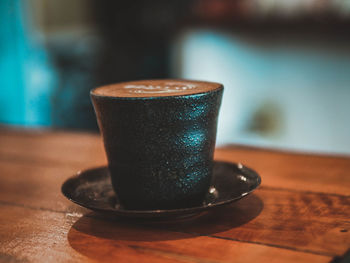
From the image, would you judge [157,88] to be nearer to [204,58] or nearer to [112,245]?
[112,245]

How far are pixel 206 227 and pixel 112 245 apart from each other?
0.11 meters

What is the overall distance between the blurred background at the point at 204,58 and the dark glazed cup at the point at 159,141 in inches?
82.2

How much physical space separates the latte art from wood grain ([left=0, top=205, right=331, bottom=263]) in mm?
169

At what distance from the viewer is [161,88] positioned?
575mm

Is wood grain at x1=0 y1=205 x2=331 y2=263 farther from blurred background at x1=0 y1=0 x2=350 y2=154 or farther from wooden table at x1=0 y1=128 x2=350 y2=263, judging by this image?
blurred background at x1=0 y1=0 x2=350 y2=154

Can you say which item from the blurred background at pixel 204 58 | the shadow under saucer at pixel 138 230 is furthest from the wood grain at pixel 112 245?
the blurred background at pixel 204 58

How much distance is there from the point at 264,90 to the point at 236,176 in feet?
7.56

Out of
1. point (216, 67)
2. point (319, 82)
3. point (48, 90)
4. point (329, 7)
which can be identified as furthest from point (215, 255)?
point (48, 90)

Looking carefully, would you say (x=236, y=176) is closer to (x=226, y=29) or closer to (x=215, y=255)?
(x=215, y=255)

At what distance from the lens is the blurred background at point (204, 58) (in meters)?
2.61

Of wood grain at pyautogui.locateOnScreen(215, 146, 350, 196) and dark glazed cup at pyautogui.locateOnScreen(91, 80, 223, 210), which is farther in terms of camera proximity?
wood grain at pyautogui.locateOnScreen(215, 146, 350, 196)

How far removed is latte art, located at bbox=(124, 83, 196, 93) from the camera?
1.82ft

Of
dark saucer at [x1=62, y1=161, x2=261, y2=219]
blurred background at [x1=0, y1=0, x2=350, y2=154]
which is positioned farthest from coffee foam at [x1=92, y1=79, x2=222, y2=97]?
blurred background at [x1=0, y1=0, x2=350, y2=154]

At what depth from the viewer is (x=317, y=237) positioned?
499mm
